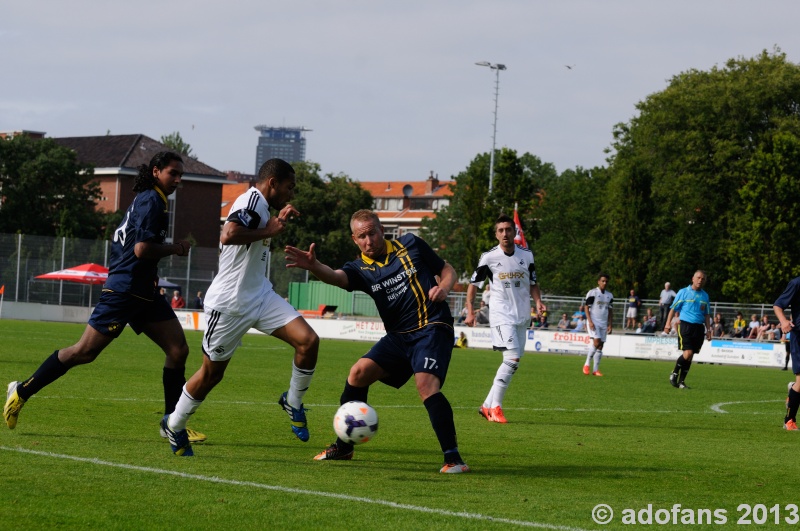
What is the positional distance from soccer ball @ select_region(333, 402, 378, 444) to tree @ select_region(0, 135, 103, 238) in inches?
2618

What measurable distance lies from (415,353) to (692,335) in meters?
13.2

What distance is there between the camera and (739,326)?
4209cm

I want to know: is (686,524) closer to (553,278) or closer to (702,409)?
(702,409)

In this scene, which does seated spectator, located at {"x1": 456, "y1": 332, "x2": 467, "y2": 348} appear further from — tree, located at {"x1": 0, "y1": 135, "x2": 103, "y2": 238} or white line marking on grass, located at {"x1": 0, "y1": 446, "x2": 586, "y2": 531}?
tree, located at {"x1": 0, "y1": 135, "x2": 103, "y2": 238}

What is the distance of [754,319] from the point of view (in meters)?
40.4

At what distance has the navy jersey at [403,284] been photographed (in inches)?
334

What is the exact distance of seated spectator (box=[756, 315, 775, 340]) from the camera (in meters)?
39.2

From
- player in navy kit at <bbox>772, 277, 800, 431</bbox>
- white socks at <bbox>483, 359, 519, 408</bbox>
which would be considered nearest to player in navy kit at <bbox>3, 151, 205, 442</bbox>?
white socks at <bbox>483, 359, 519, 408</bbox>

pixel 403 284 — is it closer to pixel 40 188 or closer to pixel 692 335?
pixel 692 335

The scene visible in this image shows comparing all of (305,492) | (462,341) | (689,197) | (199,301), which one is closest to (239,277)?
(305,492)

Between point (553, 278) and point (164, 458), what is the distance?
6919cm

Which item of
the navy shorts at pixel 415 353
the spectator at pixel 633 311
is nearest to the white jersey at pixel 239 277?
the navy shorts at pixel 415 353

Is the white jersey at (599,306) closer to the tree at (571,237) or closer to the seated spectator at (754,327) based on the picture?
the seated spectator at (754,327)

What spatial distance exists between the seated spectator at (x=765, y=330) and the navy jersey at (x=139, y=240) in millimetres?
33404
